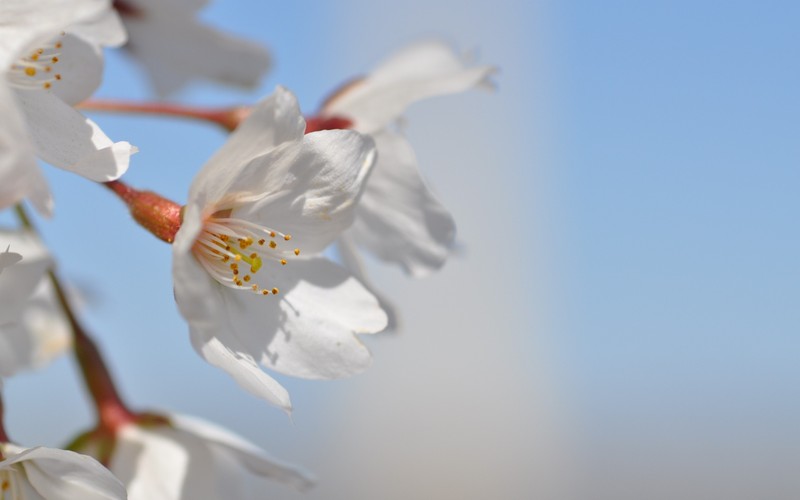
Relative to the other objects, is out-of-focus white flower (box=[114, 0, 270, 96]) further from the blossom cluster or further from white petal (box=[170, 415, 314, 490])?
white petal (box=[170, 415, 314, 490])

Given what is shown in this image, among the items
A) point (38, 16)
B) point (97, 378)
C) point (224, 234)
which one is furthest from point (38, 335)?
point (38, 16)

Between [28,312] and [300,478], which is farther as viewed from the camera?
[28,312]

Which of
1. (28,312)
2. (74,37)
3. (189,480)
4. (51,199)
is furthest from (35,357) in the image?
(51,199)

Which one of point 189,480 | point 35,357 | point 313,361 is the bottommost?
point 35,357

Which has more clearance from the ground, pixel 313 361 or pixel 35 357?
pixel 313 361

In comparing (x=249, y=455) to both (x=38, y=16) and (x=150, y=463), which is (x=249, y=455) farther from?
(x=38, y=16)

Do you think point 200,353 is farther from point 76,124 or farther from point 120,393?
point 120,393

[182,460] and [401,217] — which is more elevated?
[401,217]

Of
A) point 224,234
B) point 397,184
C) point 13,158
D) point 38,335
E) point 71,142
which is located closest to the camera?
point 13,158
